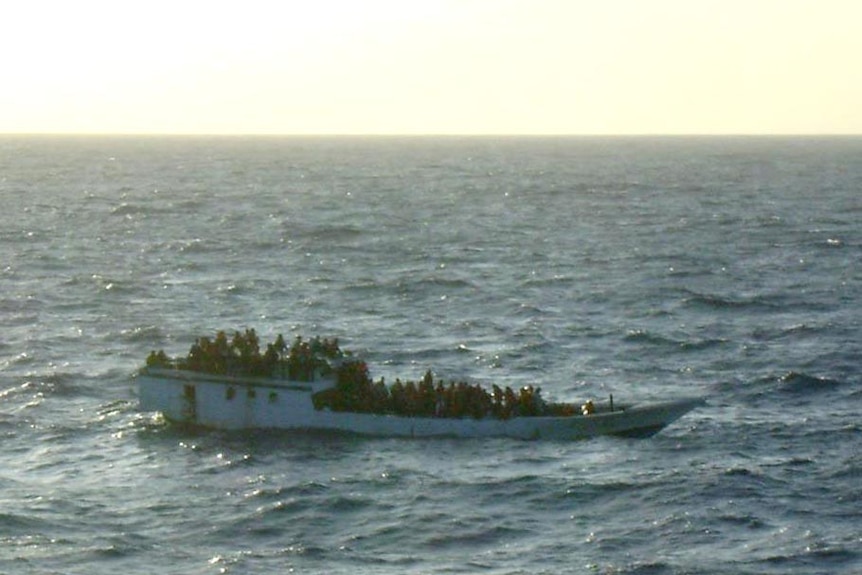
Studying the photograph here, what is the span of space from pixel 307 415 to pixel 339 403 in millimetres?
1017

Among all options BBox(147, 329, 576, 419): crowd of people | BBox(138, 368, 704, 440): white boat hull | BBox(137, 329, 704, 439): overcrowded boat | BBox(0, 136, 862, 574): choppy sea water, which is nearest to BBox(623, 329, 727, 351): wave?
BBox(0, 136, 862, 574): choppy sea water

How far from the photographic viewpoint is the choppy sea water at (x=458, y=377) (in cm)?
4038

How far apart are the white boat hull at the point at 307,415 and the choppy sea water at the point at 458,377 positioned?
1.70 feet

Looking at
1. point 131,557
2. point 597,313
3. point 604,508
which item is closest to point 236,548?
point 131,557

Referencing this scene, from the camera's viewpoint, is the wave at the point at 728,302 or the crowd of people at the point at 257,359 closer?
the crowd of people at the point at 257,359

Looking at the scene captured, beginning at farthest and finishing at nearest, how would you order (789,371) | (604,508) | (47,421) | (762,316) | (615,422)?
1. (762,316)
2. (789,371)
3. (47,421)
4. (615,422)
5. (604,508)

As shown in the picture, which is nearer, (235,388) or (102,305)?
(235,388)

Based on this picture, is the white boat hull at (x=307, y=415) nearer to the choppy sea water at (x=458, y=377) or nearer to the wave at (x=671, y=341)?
the choppy sea water at (x=458, y=377)

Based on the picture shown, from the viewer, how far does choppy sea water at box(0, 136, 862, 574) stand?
132 feet

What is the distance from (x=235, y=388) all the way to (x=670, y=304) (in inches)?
1369

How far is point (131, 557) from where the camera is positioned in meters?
39.2

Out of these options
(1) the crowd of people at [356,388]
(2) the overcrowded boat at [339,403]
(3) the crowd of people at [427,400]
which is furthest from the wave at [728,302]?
(3) the crowd of people at [427,400]

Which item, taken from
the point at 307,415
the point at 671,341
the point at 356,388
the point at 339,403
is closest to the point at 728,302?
the point at 671,341

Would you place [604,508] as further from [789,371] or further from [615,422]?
[789,371]
